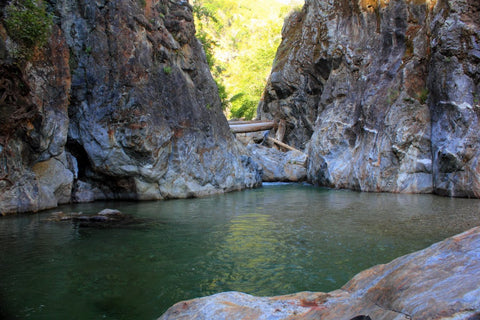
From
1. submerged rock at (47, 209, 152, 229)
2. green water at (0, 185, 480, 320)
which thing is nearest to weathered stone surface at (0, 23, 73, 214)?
green water at (0, 185, 480, 320)

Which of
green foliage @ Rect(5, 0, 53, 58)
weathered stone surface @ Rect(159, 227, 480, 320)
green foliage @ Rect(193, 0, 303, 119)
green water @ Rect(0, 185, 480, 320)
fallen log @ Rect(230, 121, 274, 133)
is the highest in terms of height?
green foliage @ Rect(193, 0, 303, 119)

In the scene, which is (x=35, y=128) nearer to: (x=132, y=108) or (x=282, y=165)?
(x=132, y=108)

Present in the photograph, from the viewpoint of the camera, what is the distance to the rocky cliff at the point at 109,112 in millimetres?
11734

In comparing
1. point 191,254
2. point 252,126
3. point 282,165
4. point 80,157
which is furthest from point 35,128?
point 252,126

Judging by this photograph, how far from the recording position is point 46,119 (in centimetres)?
1276

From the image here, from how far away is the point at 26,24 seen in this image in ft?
39.1

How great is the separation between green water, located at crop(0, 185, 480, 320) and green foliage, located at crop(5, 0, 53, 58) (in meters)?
5.61

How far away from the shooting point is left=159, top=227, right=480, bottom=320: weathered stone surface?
2.23 metres

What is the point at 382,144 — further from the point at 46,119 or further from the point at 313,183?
the point at 46,119

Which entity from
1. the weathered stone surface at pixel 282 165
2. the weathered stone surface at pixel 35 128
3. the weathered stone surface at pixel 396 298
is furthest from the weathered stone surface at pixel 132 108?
the weathered stone surface at pixel 396 298

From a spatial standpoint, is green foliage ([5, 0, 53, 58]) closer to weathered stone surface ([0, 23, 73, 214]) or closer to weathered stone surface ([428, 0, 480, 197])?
weathered stone surface ([0, 23, 73, 214])

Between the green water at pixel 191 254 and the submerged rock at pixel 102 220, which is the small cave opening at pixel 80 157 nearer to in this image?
the green water at pixel 191 254

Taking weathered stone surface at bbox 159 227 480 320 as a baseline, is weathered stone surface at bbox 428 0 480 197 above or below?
above

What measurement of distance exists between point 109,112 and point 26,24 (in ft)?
14.6
